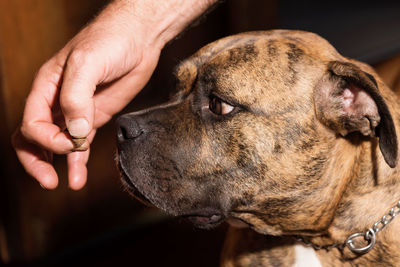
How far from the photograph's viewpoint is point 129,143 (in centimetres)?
209

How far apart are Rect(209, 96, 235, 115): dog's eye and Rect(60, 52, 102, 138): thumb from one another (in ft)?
1.50

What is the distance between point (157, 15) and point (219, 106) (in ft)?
2.29

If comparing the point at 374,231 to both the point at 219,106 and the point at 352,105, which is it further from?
the point at 219,106

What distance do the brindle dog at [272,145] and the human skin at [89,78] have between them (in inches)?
9.5

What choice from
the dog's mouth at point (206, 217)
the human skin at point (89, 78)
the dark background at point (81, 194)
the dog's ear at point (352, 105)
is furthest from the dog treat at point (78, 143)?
the dark background at point (81, 194)

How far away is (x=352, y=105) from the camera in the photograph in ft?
6.77

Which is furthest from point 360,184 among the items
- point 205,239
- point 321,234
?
point 205,239

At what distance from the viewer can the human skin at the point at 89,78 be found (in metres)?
1.95

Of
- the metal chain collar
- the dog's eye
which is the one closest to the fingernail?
the dog's eye

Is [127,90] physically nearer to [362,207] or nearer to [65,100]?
[65,100]

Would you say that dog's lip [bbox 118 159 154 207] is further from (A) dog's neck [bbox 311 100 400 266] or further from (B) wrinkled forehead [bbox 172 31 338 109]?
(A) dog's neck [bbox 311 100 400 266]

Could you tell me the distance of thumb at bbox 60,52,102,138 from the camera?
1.89 m

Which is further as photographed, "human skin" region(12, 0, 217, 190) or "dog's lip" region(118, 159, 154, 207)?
"dog's lip" region(118, 159, 154, 207)

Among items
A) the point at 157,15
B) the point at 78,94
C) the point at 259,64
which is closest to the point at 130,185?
the point at 78,94
